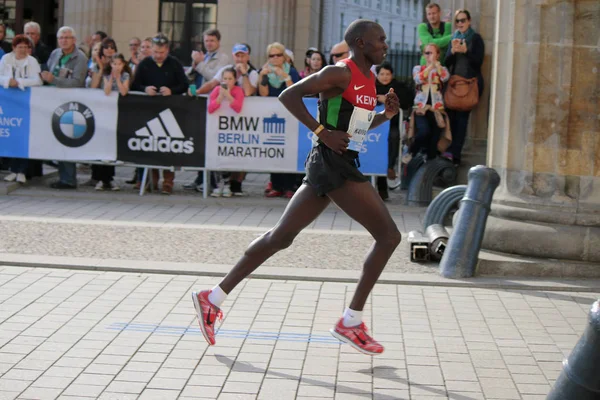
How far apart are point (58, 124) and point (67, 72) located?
72cm

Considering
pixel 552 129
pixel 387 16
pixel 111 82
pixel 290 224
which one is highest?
pixel 387 16

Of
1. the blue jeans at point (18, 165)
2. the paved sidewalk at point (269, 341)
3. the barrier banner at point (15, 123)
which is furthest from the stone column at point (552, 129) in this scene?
the blue jeans at point (18, 165)

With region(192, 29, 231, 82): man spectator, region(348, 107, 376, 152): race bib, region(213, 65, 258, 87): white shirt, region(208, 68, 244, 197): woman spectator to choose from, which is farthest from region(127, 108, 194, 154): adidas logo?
region(348, 107, 376, 152): race bib

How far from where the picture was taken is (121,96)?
43.0ft

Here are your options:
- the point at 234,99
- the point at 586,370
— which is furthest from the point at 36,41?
the point at 586,370

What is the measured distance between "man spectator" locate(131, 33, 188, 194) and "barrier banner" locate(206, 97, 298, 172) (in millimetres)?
637

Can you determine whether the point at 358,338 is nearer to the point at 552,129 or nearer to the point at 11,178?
the point at 552,129

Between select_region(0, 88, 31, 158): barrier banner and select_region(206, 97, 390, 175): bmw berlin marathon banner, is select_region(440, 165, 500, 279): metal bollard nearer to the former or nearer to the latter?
select_region(206, 97, 390, 175): bmw berlin marathon banner

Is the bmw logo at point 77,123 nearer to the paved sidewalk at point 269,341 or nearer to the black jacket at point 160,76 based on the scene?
the black jacket at point 160,76

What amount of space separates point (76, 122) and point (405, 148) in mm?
4096

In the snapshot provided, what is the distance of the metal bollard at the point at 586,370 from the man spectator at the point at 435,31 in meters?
10.2

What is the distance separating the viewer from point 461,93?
1304 centimetres

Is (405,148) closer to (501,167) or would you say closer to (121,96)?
(121,96)

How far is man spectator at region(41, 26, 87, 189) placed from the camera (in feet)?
44.0
